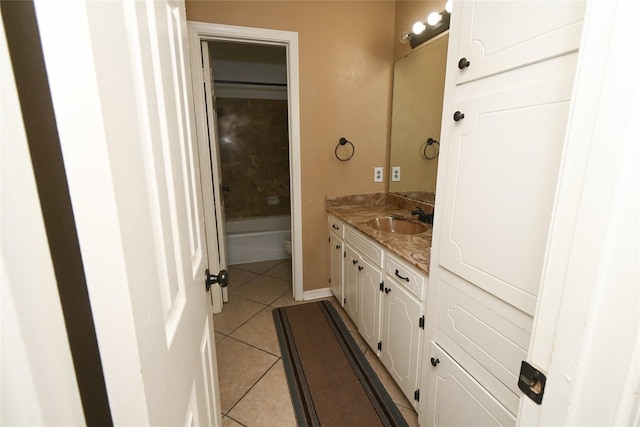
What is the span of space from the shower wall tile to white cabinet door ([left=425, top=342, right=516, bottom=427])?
3.29 m

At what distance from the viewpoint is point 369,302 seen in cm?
185

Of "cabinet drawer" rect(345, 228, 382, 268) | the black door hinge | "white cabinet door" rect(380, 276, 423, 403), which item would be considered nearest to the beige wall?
"cabinet drawer" rect(345, 228, 382, 268)

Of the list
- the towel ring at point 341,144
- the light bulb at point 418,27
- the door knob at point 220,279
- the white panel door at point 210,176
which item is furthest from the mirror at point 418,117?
the door knob at point 220,279

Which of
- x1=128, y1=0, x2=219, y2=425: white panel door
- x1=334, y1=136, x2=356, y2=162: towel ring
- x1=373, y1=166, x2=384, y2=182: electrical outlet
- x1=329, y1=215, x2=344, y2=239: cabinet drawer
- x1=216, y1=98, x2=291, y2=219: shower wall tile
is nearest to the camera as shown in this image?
x1=128, y1=0, x2=219, y2=425: white panel door

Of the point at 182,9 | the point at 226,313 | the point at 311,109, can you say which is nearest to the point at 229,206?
the point at 226,313

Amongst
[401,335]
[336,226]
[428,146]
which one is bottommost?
[401,335]

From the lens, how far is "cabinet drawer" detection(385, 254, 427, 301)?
1275 millimetres

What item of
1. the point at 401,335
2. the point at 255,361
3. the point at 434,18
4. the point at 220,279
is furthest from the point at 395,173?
the point at 220,279

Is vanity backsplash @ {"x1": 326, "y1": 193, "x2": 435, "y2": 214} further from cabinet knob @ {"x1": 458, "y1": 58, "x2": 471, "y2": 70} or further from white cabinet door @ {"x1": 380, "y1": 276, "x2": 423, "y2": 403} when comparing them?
cabinet knob @ {"x1": 458, "y1": 58, "x2": 471, "y2": 70}

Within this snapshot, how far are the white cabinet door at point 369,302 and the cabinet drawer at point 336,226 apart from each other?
37 cm

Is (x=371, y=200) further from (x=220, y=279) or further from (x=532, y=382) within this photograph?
(x=532, y=382)

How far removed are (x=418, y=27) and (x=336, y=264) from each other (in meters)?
1.85

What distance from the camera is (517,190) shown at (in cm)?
80

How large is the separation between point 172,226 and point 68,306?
9.7 inches
